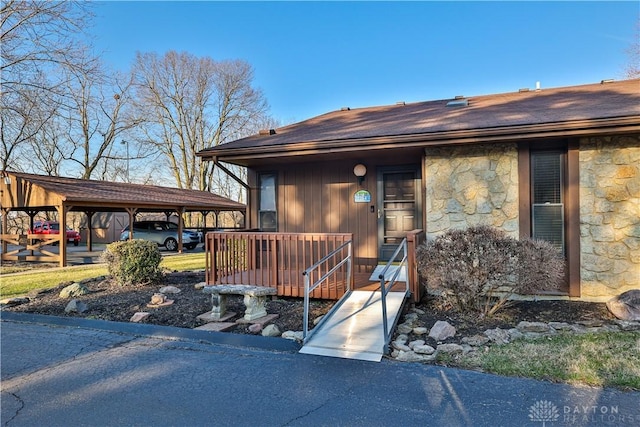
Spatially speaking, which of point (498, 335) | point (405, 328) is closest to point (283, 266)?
point (405, 328)

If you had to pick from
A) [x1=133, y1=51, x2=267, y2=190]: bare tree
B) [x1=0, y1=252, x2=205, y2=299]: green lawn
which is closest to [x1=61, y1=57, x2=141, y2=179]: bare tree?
[x1=133, y1=51, x2=267, y2=190]: bare tree

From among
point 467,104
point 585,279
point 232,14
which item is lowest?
point 585,279

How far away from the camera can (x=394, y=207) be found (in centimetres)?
761

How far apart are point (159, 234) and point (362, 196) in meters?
14.8

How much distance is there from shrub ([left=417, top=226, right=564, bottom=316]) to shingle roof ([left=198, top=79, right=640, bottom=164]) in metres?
1.78

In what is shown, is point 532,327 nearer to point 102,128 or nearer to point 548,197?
point 548,197

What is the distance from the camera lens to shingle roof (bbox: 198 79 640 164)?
18.5 feet

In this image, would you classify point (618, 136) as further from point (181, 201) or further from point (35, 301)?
point (181, 201)

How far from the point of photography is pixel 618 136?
5.60 m

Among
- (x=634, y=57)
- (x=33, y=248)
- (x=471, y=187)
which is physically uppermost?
(x=634, y=57)

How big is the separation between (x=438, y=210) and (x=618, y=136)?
2.77 m

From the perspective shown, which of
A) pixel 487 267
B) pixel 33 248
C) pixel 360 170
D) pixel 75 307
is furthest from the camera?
pixel 33 248

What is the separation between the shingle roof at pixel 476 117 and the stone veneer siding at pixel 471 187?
518mm

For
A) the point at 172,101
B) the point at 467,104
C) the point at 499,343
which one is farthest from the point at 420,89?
the point at 172,101
